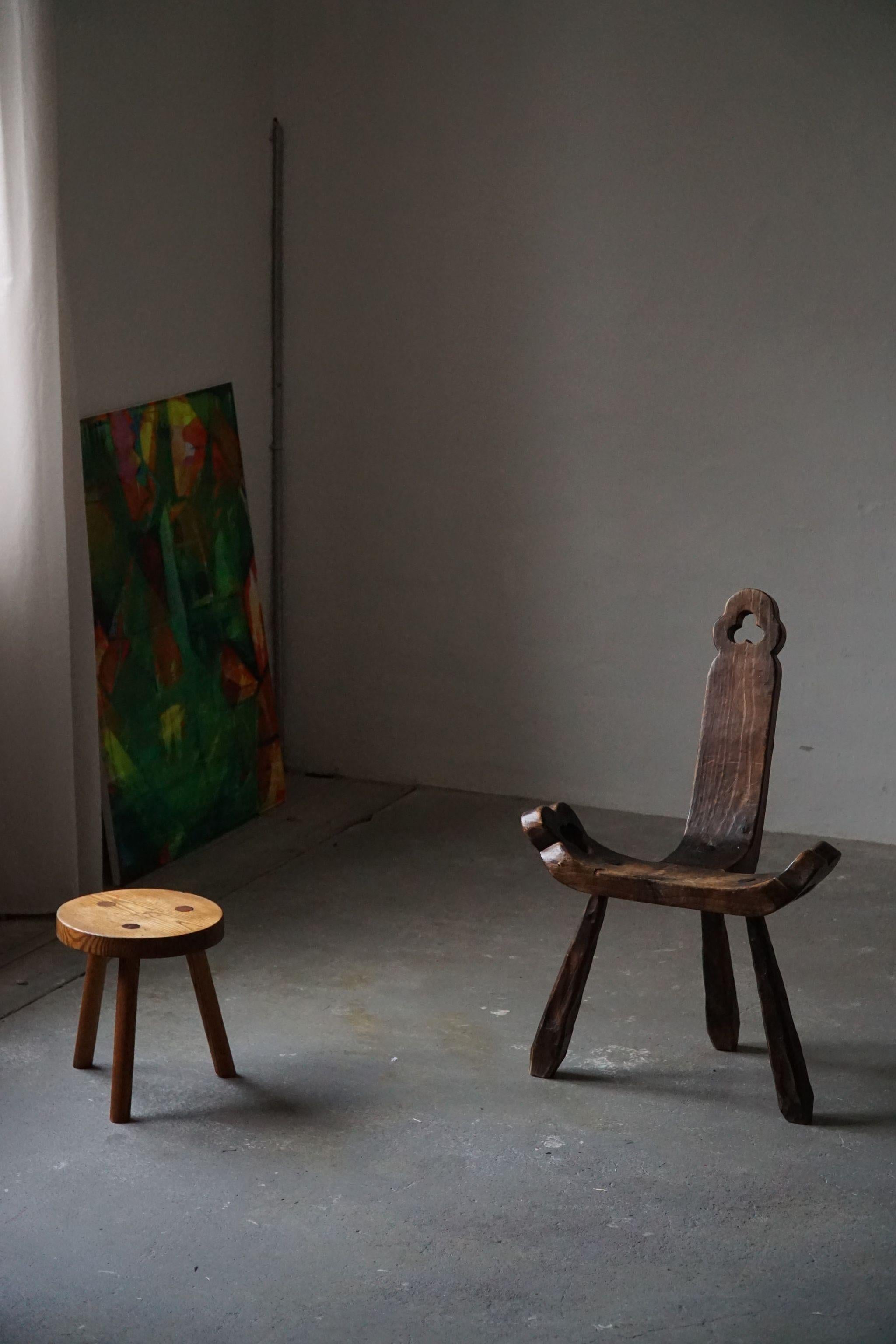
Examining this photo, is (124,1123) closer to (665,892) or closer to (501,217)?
(665,892)

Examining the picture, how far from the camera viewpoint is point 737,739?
335 centimetres

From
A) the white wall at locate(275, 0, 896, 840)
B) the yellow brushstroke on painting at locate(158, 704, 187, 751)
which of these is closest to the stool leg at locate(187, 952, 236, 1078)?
the yellow brushstroke on painting at locate(158, 704, 187, 751)

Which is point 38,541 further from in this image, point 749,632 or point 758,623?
point 749,632

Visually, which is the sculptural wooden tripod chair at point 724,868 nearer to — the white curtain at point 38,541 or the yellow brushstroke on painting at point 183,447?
the white curtain at point 38,541

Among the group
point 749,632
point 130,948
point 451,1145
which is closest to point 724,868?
point 451,1145

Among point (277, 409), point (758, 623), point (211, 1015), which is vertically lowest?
point (211, 1015)

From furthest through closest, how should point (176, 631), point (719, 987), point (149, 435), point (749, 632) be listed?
1. point (749, 632)
2. point (176, 631)
3. point (149, 435)
4. point (719, 987)

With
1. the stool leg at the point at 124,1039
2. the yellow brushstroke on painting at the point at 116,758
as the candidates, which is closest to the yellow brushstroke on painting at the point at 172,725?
the yellow brushstroke on painting at the point at 116,758

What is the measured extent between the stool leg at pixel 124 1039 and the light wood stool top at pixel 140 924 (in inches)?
1.6

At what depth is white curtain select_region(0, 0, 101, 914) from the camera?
12.3ft

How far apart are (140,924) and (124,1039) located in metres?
0.23

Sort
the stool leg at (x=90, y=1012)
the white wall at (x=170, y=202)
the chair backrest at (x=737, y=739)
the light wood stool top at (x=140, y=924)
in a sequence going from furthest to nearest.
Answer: the white wall at (x=170, y=202) < the chair backrest at (x=737, y=739) < the stool leg at (x=90, y=1012) < the light wood stool top at (x=140, y=924)

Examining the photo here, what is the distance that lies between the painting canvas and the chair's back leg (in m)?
1.84

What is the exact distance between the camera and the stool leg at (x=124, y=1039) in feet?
9.76
